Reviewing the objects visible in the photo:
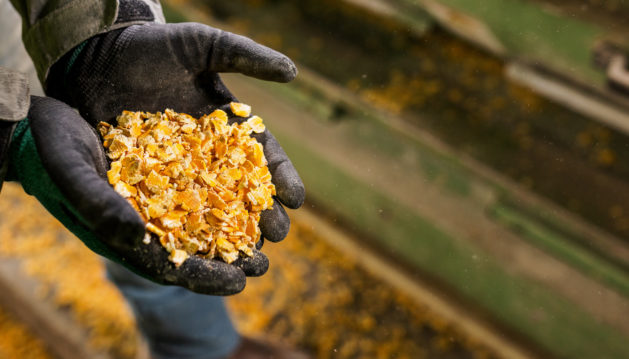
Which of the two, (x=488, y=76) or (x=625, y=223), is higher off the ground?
(x=488, y=76)

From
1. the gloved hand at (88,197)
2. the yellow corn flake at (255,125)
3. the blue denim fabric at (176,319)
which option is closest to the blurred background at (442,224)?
the blue denim fabric at (176,319)

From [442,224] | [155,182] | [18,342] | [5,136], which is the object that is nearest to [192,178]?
[155,182]

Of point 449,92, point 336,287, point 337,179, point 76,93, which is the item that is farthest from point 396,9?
point 76,93

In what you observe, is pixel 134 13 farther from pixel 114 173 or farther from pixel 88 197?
pixel 88 197

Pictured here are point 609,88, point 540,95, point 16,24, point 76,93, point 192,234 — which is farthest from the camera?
point 540,95

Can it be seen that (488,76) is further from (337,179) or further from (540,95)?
(337,179)
